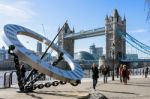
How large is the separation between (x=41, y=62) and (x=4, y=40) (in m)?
1.87

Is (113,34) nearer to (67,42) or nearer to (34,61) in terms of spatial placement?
(67,42)

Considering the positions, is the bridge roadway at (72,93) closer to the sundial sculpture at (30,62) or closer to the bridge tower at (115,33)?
the sundial sculpture at (30,62)

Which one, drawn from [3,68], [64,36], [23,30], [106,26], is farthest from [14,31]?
[64,36]

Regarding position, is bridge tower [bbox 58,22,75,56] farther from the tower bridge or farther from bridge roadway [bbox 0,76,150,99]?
bridge roadway [bbox 0,76,150,99]

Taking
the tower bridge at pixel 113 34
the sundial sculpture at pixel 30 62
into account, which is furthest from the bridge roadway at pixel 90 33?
the sundial sculpture at pixel 30 62

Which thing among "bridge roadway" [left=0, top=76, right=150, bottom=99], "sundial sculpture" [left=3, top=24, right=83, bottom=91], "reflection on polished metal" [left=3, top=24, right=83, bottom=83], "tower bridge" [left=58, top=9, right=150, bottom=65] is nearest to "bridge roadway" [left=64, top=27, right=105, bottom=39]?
"tower bridge" [left=58, top=9, right=150, bottom=65]

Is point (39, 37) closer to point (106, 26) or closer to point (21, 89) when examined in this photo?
point (21, 89)

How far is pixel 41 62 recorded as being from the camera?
1440 cm

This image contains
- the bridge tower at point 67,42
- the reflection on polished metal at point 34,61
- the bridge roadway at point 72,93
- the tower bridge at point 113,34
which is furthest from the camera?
the bridge tower at point 67,42

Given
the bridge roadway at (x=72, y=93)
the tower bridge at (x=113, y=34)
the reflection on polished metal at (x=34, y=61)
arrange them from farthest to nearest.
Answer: the tower bridge at (x=113, y=34) → the reflection on polished metal at (x=34, y=61) → the bridge roadway at (x=72, y=93)

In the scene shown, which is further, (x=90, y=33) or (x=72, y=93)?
(x=90, y=33)

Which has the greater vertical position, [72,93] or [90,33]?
[90,33]

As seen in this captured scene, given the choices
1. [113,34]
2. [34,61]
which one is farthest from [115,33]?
[34,61]

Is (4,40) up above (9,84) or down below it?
above
